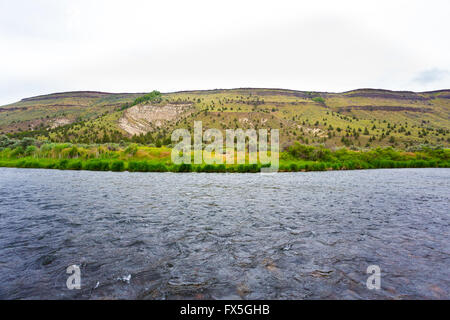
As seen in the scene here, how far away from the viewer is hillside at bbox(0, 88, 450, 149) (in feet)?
343

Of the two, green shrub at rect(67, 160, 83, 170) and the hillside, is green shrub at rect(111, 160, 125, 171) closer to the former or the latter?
green shrub at rect(67, 160, 83, 170)

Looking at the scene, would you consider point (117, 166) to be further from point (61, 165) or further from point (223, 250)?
point (223, 250)

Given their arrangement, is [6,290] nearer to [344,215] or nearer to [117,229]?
[117,229]

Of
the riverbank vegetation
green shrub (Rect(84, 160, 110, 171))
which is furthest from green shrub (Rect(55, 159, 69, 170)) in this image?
green shrub (Rect(84, 160, 110, 171))

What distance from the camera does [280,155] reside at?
60562 millimetres

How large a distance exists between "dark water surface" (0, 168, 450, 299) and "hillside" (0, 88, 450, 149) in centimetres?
7765

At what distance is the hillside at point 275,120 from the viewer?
10462 centimetres

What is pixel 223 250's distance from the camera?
8250 mm

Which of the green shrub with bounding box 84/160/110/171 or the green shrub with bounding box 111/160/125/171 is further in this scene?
the green shrub with bounding box 84/160/110/171

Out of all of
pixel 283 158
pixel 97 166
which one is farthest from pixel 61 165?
pixel 283 158

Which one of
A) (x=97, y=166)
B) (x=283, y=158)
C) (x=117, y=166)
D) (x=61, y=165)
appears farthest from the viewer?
(x=283, y=158)

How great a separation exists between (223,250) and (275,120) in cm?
12379

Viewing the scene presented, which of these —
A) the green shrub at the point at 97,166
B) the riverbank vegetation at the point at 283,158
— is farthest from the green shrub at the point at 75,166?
the green shrub at the point at 97,166
